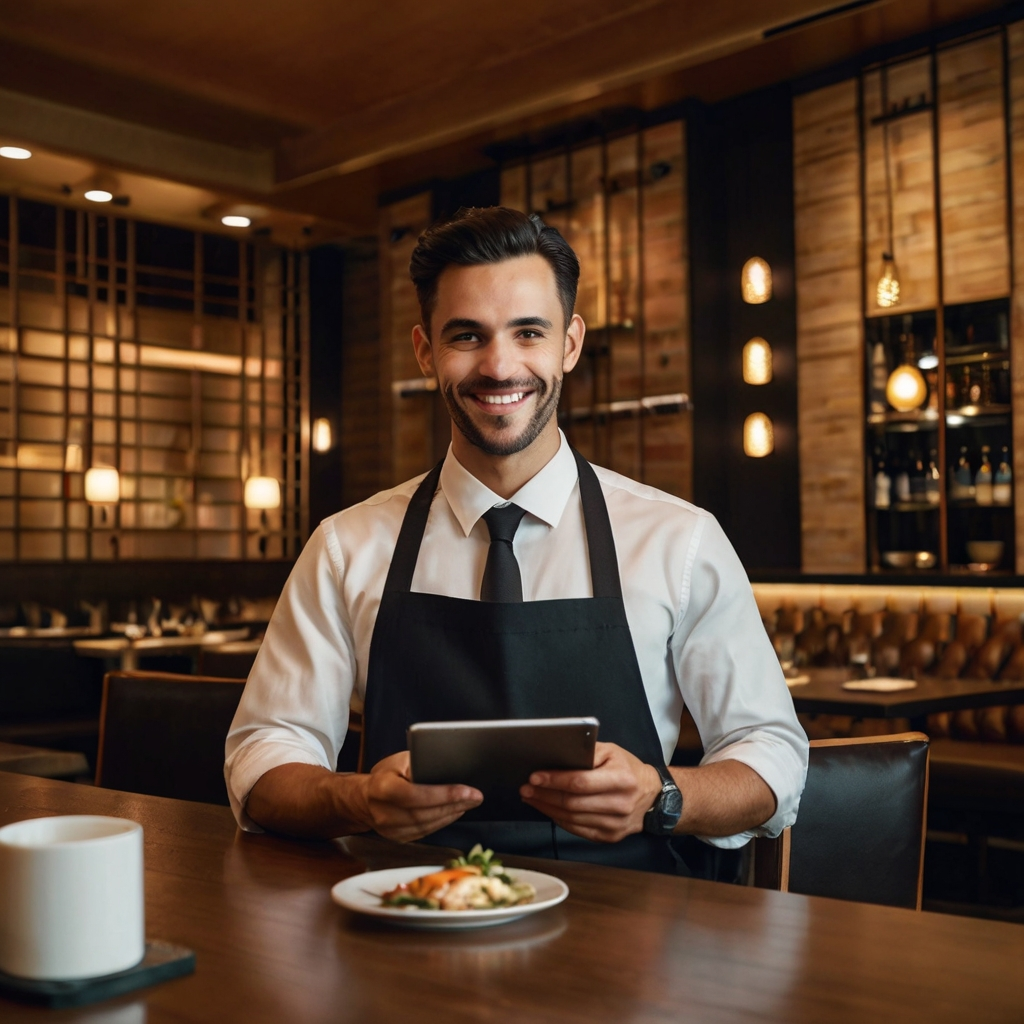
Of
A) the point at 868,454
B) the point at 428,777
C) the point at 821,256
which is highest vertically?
the point at 821,256

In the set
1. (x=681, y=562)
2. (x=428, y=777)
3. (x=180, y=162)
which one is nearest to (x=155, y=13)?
(x=180, y=162)

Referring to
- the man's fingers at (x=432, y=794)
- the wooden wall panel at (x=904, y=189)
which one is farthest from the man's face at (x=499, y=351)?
the wooden wall panel at (x=904, y=189)

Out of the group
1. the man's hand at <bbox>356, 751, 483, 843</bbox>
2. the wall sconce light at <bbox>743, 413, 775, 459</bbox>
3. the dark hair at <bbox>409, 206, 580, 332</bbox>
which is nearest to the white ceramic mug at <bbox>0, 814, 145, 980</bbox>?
the man's hand at <bbox>356, 751, 483, 843</bbox>

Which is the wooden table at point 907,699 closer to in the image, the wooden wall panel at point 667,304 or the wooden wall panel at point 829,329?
the wooden wall panel at point 829,329

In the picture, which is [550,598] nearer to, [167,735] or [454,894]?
[454,894]

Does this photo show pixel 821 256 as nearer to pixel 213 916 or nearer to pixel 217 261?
pixel 217 261

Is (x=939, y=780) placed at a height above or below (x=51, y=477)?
below

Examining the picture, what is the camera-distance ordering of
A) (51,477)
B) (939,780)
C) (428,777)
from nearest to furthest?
(428,777) → (939,780) → (51,477)

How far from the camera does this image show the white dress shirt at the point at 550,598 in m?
1.64

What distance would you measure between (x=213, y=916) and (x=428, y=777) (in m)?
0.23

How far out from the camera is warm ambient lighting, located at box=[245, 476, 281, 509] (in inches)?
364

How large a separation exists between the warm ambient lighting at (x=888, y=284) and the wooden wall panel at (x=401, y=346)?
11.2 feet

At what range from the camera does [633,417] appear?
22.4ft

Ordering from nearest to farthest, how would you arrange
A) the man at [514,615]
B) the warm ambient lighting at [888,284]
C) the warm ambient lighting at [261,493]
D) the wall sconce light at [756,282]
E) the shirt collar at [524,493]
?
1. the man at [514,615]
2. the shirt collar at [524,493]
3. the warm ambient lighting at [888,284]
4. the wall sconce light at [756,282]
5. the warm ambient lighting at [261,493]
